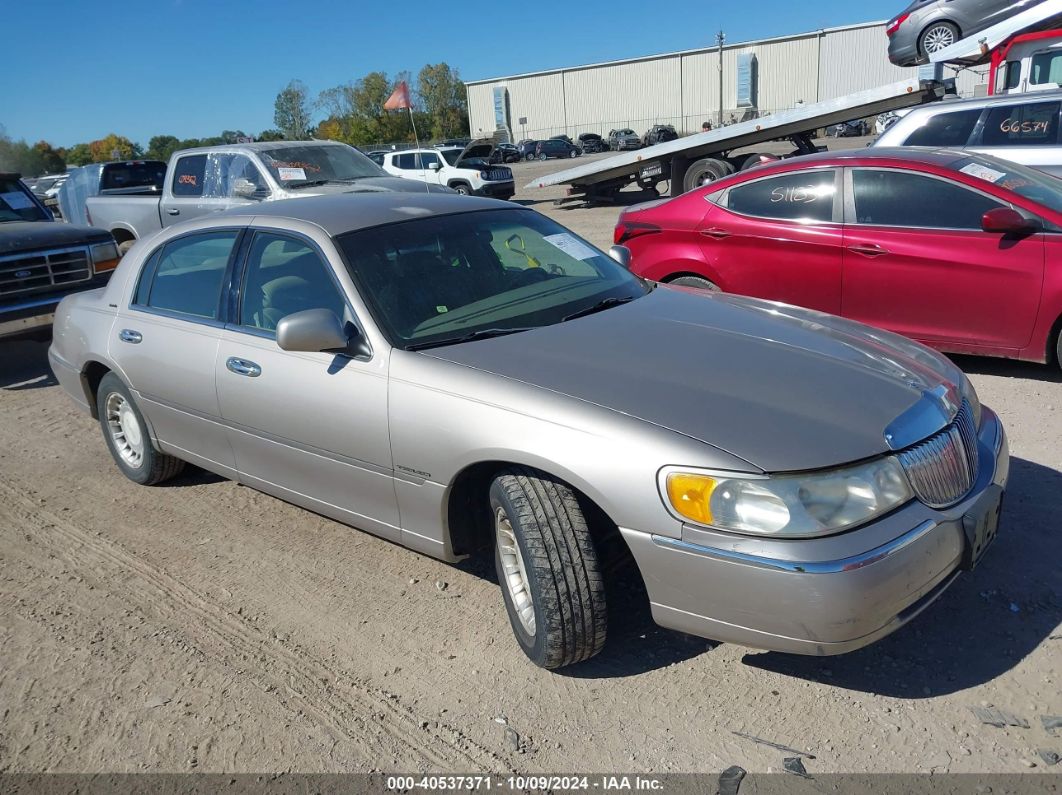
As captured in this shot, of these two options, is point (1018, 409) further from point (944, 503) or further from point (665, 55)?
point (665, 55)

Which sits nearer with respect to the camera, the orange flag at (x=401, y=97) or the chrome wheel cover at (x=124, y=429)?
the chrome wheel cover at (x=124, y=429)

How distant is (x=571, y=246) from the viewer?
14.3ft

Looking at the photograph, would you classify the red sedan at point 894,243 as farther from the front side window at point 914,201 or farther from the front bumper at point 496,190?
the front bumper at point 496,190

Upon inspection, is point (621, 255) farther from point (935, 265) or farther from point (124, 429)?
point (124, 429)

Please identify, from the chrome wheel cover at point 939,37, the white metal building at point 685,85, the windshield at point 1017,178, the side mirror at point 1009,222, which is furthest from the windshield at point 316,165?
the white metal building at point 685,85

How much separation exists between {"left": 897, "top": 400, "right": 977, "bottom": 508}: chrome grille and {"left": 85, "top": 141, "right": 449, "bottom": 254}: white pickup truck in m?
8.01

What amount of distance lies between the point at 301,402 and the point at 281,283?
650 mm

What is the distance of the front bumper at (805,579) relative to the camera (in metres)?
2.50

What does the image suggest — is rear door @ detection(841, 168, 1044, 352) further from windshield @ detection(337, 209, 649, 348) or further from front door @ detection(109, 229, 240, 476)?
front door @ detection(109, 229, 240, 476)

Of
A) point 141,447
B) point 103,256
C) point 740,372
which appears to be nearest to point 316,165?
point 103,256

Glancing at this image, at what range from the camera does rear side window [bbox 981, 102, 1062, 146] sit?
8547mm

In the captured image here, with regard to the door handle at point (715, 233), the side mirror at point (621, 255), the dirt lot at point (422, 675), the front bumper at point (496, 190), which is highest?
the side mirror at point (621, 255)

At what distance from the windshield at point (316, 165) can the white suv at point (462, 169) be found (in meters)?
10.3

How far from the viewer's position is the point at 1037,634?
3.11 meters
